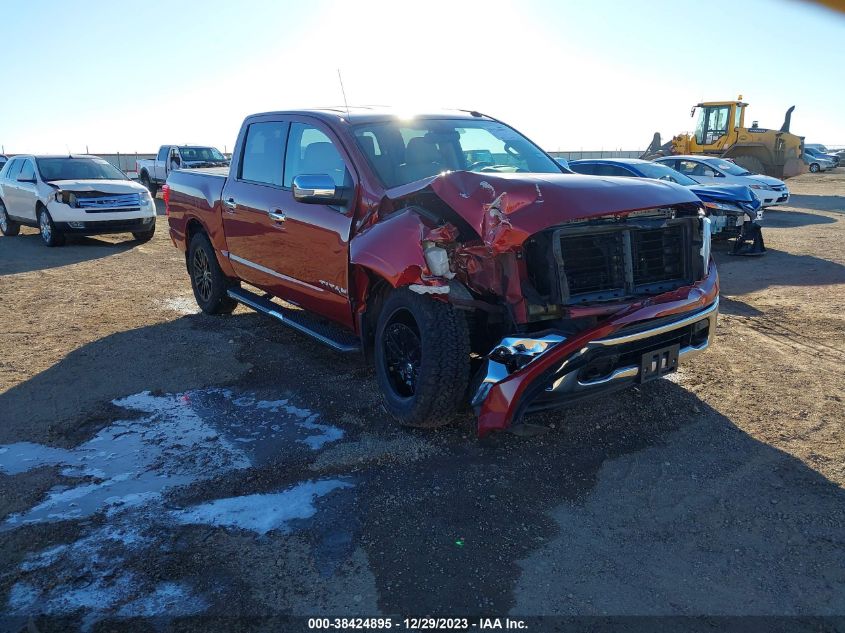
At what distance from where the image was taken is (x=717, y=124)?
21531 millimetres

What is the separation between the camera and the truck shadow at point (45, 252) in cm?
1073

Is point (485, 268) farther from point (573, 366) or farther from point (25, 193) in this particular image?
point (25, 193)

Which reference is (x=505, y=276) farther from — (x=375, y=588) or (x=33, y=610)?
(x=33, y=610)

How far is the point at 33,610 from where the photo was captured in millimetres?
2645

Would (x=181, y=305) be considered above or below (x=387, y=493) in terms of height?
above

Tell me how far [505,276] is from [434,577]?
64.4 inches

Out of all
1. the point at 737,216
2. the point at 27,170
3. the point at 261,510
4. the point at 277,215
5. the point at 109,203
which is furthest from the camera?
the point at 27,170

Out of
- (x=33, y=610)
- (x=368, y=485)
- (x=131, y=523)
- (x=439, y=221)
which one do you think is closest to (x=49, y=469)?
(x=131, y=523)

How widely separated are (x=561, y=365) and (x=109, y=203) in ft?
37.8

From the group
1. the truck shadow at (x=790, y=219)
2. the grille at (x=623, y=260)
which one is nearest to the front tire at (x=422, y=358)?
the grille at (x=623, y=260)

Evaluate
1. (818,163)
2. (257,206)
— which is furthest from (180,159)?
(818,163)

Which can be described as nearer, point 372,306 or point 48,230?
point 372,306

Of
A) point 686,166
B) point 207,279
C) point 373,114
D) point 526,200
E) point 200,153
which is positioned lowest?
point 207,279

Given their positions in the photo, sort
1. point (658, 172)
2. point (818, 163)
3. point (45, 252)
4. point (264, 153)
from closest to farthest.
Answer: point (264, 153) → point (658, 172) → point (45, 252) → point (818, 163)
